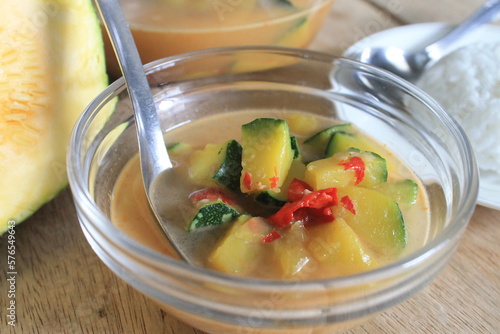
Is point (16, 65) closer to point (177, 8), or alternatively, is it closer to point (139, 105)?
point (139, 105)

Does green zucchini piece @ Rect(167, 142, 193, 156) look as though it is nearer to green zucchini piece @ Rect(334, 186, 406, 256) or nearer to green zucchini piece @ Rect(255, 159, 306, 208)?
green zucchini piece @ Rect(255, 159, 306, 208)

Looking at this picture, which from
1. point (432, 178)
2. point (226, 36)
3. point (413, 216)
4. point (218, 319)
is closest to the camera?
point (218, 319)

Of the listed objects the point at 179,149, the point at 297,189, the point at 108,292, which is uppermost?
the point at 297,189

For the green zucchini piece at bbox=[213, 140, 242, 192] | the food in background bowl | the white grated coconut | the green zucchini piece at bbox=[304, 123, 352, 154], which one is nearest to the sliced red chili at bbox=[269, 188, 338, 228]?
the food in background bowl

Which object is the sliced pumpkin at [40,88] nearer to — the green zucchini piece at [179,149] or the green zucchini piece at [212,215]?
the green zucchini piece at [179,149]

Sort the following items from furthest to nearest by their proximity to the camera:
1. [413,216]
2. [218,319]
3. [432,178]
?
[432,178]
[413,216]
[218,319]

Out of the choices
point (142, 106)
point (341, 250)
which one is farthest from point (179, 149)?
point (341, 250)

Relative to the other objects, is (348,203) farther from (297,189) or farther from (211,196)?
(211,196)

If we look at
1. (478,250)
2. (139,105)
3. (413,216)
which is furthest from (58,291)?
(478,250)
